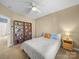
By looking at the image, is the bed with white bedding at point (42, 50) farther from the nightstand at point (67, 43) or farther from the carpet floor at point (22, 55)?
the nightstand at point (67, 43)

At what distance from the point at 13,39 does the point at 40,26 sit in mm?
2533

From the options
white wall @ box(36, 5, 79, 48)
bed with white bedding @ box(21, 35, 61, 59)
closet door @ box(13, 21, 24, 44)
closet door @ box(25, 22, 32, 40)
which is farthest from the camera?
closet door @ box(25, 22, 32, 40)

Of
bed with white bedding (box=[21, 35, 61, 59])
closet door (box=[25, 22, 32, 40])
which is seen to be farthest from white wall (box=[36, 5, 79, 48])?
bed with white bedding (box=[21, 35, 61, 59])

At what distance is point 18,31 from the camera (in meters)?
4.98

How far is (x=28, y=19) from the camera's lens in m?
5.92

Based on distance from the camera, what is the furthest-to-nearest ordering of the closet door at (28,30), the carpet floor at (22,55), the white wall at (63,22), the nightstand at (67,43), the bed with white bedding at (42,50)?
1. the closet door at (28,30)
2. the white wall at (63,22)
3. the nightstand at (67,43)
4. the carpet floor at (22,55)
5. the bed with white bedding at (42,50)

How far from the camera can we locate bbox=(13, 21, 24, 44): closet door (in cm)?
474

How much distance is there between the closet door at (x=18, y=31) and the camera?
4744 millimetres

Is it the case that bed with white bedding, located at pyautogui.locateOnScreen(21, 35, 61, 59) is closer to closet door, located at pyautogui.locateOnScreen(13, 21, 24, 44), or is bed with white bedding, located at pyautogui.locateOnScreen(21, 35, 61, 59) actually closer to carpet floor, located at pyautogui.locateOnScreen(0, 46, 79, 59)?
carpet floor, located at pyautogui.locateOnScreen(0, 46, 79, 59)

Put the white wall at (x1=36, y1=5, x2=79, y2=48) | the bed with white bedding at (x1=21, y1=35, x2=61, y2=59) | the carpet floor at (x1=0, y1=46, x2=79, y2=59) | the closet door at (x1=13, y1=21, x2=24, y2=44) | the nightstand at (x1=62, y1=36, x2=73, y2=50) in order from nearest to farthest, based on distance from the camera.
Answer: the bed with white bedding at (x1=21, y1=35, x2=61, y2=59) < the carpet floor at (x1=0, y1=46, x2=79, y2=59) < the nightstand at (x1=62, y1=36, x2=73, y2=50) < the white wall at (x1=36, y1=5, x2=79, y2=48) < the closet door at (x1=13, y1=21, x2=24, y2=44)

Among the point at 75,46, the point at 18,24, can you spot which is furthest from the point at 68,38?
the point at 18,24

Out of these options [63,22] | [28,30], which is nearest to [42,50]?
[63,22]

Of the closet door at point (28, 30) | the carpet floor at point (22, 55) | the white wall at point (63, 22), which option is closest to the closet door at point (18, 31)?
the closet door at point (28, 30)

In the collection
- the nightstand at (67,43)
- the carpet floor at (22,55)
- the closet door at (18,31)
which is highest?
the closet door at (18,31)
